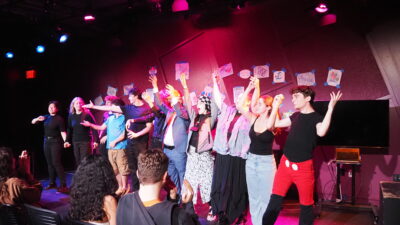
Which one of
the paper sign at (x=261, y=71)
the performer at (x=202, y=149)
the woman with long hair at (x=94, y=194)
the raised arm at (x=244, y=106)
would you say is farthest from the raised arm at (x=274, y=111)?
the paper sign at (x=261, y=71)

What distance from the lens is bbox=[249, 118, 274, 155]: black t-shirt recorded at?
13.3ft

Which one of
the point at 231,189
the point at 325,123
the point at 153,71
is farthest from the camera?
the point at 153,71

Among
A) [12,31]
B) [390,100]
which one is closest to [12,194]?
[390,100]

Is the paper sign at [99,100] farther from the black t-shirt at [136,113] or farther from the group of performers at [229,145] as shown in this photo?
the black t-shirt at [136,113]

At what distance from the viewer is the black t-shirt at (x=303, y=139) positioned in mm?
3804

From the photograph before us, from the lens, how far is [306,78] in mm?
5996

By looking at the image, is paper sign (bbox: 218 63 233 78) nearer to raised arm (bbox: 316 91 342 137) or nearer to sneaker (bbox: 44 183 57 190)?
raised arm (bbox: 316 91 342 137)

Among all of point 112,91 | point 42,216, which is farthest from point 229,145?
point 112,91

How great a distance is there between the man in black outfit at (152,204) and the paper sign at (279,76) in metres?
4.44

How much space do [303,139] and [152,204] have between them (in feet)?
7.56

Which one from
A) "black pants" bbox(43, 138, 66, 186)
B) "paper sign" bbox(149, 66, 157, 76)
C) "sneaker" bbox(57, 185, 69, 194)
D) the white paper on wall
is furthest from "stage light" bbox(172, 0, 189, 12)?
"sneaker" bbox(57, 185, 69, 194)

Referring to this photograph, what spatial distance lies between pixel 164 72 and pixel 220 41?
4.97 ft

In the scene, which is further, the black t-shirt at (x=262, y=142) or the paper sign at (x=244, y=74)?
the paper sign at (x=244, y=74)

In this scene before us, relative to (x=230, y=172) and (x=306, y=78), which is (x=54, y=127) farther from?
(x=306, y=78)
